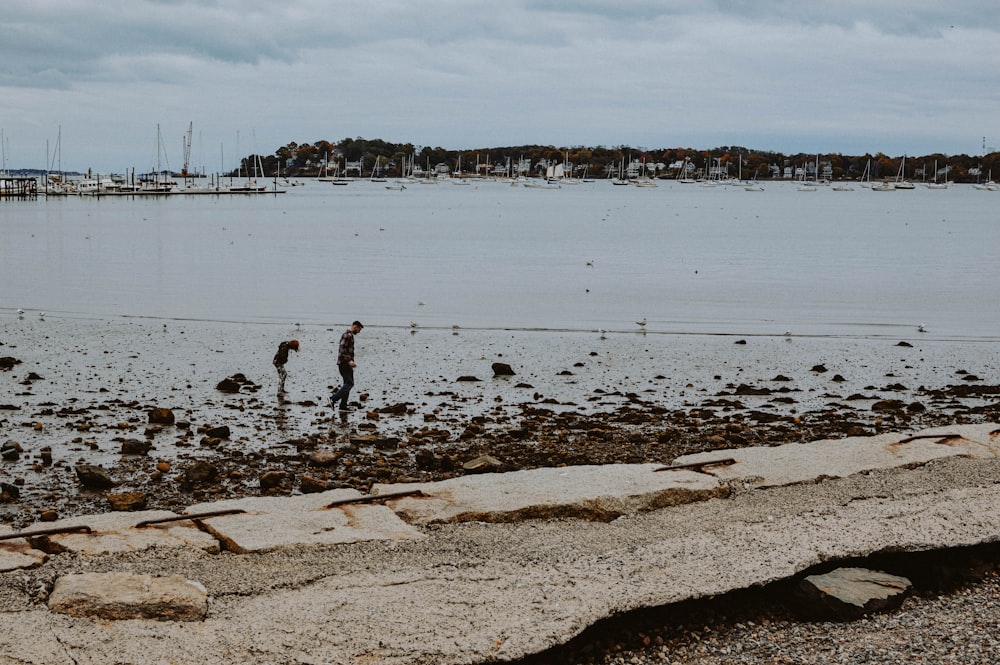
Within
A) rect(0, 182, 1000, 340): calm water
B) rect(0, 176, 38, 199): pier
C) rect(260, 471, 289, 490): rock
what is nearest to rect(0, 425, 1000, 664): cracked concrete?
rect(260, 471, 289, 490): rock

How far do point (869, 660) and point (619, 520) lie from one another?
3160 mm

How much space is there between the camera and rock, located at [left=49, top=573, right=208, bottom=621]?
741 centimetres

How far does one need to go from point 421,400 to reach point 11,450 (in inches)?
264

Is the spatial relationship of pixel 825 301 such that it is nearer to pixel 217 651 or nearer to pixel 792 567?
pixel 792 567

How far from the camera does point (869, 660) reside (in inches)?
293

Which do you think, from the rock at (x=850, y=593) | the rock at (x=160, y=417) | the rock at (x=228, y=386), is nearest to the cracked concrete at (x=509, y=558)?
the rock at (x=850, y=593)

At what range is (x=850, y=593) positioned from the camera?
8.37m

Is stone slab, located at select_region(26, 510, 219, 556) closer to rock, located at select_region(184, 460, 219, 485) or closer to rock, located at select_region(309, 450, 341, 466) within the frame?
rock, located at select_region(184, 460, 219, 485)

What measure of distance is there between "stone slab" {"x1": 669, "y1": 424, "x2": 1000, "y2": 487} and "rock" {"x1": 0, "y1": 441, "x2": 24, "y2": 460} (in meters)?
8.61

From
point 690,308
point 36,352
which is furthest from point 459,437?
point 690,308

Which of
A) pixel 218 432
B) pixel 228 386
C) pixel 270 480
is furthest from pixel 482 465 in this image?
pixel 228 386

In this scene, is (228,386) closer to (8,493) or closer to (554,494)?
(8,493)

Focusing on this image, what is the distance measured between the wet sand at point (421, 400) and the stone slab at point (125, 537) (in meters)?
1.90

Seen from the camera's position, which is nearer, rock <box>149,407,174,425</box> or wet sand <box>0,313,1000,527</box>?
wet sand <box>0,313,1000,527</box>
